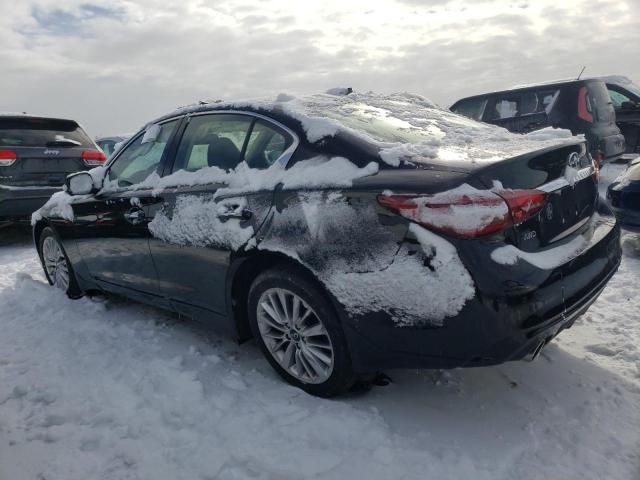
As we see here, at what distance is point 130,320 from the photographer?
3.92 metres

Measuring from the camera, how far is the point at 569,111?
8.14 m

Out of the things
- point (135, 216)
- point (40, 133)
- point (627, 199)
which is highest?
point (40, 133)

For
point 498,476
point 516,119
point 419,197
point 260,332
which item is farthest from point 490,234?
point 516,119

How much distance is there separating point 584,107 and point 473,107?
6.63 ft

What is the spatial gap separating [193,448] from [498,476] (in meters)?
1.32

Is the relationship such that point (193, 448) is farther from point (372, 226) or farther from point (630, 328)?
point (630, 328)

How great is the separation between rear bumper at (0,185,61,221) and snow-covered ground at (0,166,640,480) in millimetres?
3248

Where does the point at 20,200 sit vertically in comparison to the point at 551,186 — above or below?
below

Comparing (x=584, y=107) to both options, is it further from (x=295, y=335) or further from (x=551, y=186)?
(x=295, y=335)

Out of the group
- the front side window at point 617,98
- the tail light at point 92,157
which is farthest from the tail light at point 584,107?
the tail light at point 92,157

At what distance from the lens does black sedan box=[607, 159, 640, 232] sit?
15.1 ft

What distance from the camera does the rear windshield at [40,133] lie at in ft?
20.5

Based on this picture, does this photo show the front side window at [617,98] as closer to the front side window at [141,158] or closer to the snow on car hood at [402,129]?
the snow on car hood at [402,129]

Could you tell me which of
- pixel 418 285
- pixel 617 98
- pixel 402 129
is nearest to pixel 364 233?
pixel 418 285
